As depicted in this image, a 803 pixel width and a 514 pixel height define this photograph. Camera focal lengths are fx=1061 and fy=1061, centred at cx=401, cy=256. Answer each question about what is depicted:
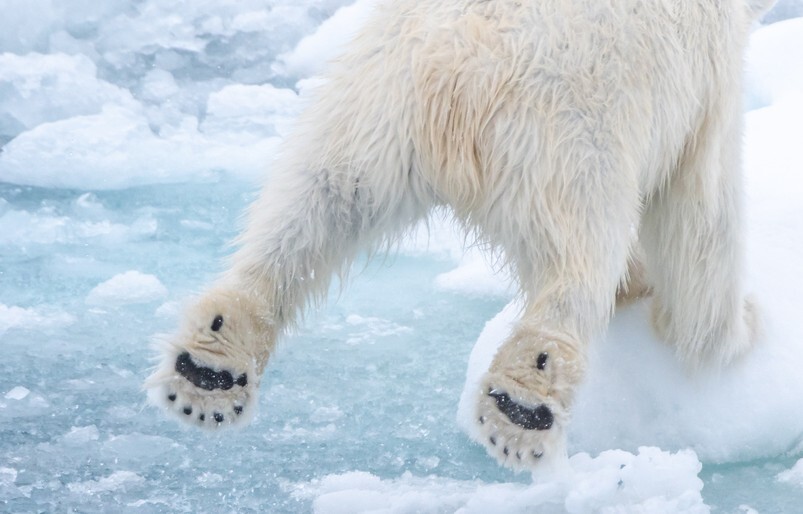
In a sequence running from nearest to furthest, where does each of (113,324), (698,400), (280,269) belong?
(280,269) → (698,400) → (113,324)

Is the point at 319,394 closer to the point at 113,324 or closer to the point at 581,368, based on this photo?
the point at 113,324

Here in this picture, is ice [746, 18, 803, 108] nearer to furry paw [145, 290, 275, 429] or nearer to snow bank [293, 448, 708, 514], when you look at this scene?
snow bank [293, 448, 708, 514]

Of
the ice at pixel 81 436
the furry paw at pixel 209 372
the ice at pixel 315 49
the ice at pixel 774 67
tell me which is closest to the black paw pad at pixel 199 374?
the furry paw at pixel 209 372

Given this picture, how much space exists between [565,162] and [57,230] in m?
2.70

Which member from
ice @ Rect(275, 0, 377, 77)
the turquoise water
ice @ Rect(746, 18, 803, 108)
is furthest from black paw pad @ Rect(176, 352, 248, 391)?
ice @ Rect(275, 0, 377, 77)

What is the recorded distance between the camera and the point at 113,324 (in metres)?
3.41

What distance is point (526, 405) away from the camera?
74.9 inches

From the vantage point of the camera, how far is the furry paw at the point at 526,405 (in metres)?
1.89

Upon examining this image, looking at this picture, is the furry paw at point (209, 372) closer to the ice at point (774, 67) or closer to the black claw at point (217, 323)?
the black claw at point (217, 323)

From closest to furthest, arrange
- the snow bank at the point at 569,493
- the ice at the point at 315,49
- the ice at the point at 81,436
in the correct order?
the snow bank at the point at 569,493 < the ice at the point at 81,436 < the ice at the point at 315,49

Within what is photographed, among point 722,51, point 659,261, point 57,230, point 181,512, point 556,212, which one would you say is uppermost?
point 722,51

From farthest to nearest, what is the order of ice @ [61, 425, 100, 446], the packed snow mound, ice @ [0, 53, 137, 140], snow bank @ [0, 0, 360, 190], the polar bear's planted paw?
ice @ [0, 53, 137, 140] → snow bank @ [0, 0, 360, 190] → the packed snow mound → ice @ [61, 425, 100, 446] → the polar bear's planted paw

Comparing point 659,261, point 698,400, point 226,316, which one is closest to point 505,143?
point 226,316

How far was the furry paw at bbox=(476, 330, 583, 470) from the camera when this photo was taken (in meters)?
1.89
